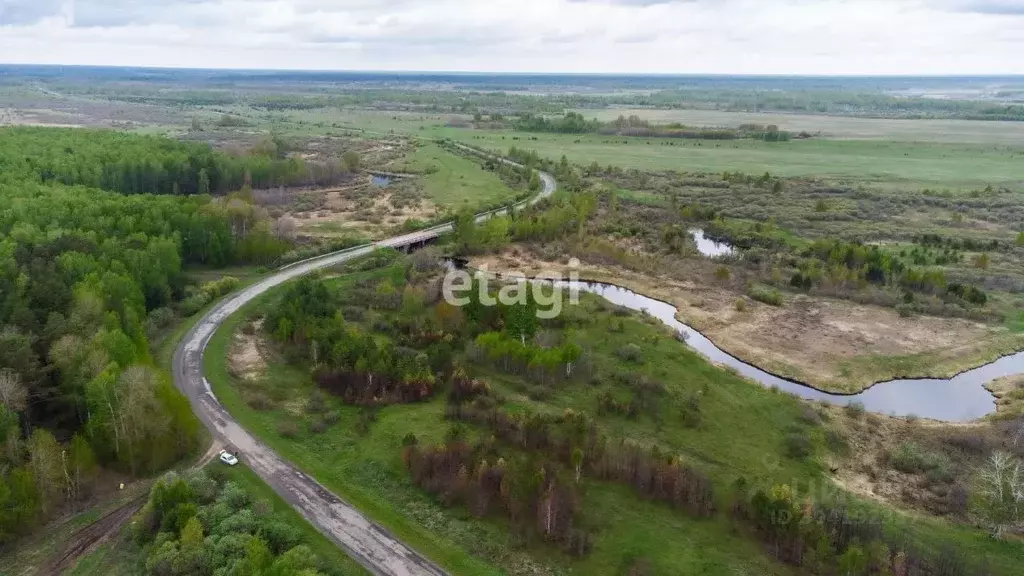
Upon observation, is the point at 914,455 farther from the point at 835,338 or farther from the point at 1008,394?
the point at 835,338

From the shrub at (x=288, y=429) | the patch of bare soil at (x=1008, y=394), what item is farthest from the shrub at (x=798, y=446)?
the shrub at (x=288, y=429)

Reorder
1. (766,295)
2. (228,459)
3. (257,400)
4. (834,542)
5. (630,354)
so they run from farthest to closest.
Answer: (766,295) < (630,354) < (257,400) < (228,459) < (834,542)

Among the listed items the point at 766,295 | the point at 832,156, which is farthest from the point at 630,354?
the point at 832,156

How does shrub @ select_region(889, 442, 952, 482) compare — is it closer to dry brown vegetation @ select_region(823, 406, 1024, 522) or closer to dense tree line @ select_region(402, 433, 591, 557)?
dry brown vegetation @ select_region(823, 406, 1024, 522)

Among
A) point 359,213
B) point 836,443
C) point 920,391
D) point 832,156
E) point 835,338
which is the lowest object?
point 920,391

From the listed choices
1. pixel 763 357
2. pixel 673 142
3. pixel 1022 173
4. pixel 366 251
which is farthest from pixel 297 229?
pixel 1022 173

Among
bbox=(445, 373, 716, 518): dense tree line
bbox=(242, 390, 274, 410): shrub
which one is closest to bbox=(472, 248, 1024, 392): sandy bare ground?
bbox=(445, 373, 716, 518): dense tree line

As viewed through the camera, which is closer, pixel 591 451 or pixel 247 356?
pixel 591 451
